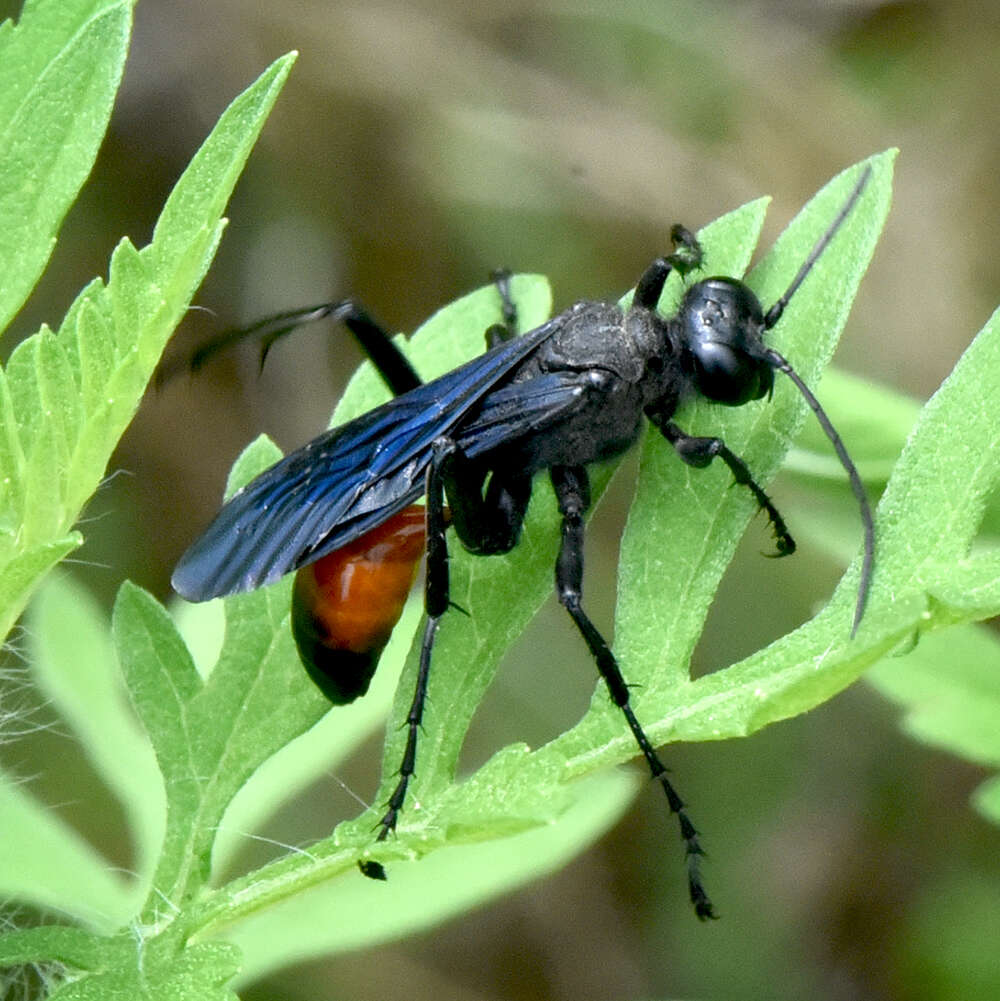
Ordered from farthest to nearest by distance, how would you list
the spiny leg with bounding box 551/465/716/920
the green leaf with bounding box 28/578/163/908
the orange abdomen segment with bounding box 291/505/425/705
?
the green leaf with bounding box 28/578/163/908 < the spiny leg with bounding box 551/465/716/920 < the orange abdomen segment with bounding box 291/505/425/705

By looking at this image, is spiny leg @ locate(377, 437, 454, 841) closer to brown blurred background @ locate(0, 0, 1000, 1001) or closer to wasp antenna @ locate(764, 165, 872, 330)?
wasp antenna @ locate(764, 165, 872, 330)

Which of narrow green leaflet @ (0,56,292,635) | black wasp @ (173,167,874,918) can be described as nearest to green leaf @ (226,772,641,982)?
black wasp @ (173,167,874,918)

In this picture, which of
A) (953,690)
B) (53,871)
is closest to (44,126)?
(53,871)

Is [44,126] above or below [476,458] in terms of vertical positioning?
above

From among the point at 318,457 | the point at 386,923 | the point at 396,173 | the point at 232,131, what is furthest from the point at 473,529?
the point at 396,173

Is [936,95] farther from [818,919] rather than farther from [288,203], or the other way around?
[818,919]

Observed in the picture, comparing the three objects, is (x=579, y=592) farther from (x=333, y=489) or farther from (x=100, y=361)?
(x=100, y=361)

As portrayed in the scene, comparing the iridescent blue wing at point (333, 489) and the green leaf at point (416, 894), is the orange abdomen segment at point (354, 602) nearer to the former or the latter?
the iridescent blue wing at point (333, 489)
